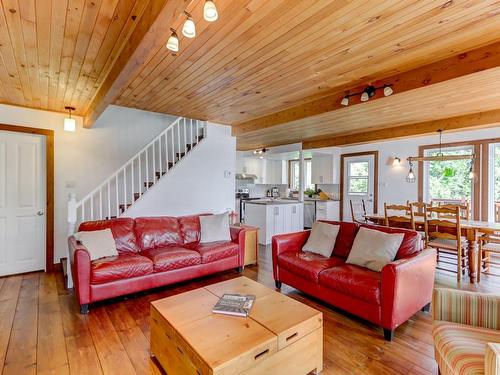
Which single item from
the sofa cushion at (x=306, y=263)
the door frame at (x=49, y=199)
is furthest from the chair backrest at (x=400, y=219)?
the door frame at (x=49, y=199)

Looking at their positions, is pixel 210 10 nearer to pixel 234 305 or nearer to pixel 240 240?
pixel 234 305

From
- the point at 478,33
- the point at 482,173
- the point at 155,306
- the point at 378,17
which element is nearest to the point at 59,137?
the point at 155,306

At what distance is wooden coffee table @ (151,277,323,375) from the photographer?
4.76ft

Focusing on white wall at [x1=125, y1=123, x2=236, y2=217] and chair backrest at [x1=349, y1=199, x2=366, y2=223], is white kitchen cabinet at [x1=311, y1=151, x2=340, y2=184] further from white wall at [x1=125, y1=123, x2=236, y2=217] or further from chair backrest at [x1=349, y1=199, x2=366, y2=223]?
white wall at [x1=125, y1=123, x2=236, y2=217]

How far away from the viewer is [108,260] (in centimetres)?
293

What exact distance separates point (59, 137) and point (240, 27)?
12.0 ft

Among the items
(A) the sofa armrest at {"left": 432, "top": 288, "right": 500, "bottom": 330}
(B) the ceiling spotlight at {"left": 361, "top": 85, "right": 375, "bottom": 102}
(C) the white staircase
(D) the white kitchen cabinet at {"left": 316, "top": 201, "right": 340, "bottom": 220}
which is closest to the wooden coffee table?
(A) the sofa armrest at {"left": 432, "top": 288, "right": 500, "bottom": 330}

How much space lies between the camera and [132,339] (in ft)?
7.38

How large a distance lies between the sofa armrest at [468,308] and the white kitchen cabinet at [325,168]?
6.11m

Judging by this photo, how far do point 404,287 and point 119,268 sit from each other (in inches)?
111

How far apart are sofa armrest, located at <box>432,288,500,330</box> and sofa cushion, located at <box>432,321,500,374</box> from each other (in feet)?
0.26

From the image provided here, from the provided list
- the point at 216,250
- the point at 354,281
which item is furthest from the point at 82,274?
the point at 354,281

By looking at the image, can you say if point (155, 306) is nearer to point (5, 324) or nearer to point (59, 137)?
point (5, 324)

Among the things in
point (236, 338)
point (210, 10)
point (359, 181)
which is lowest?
point (236, 338)
